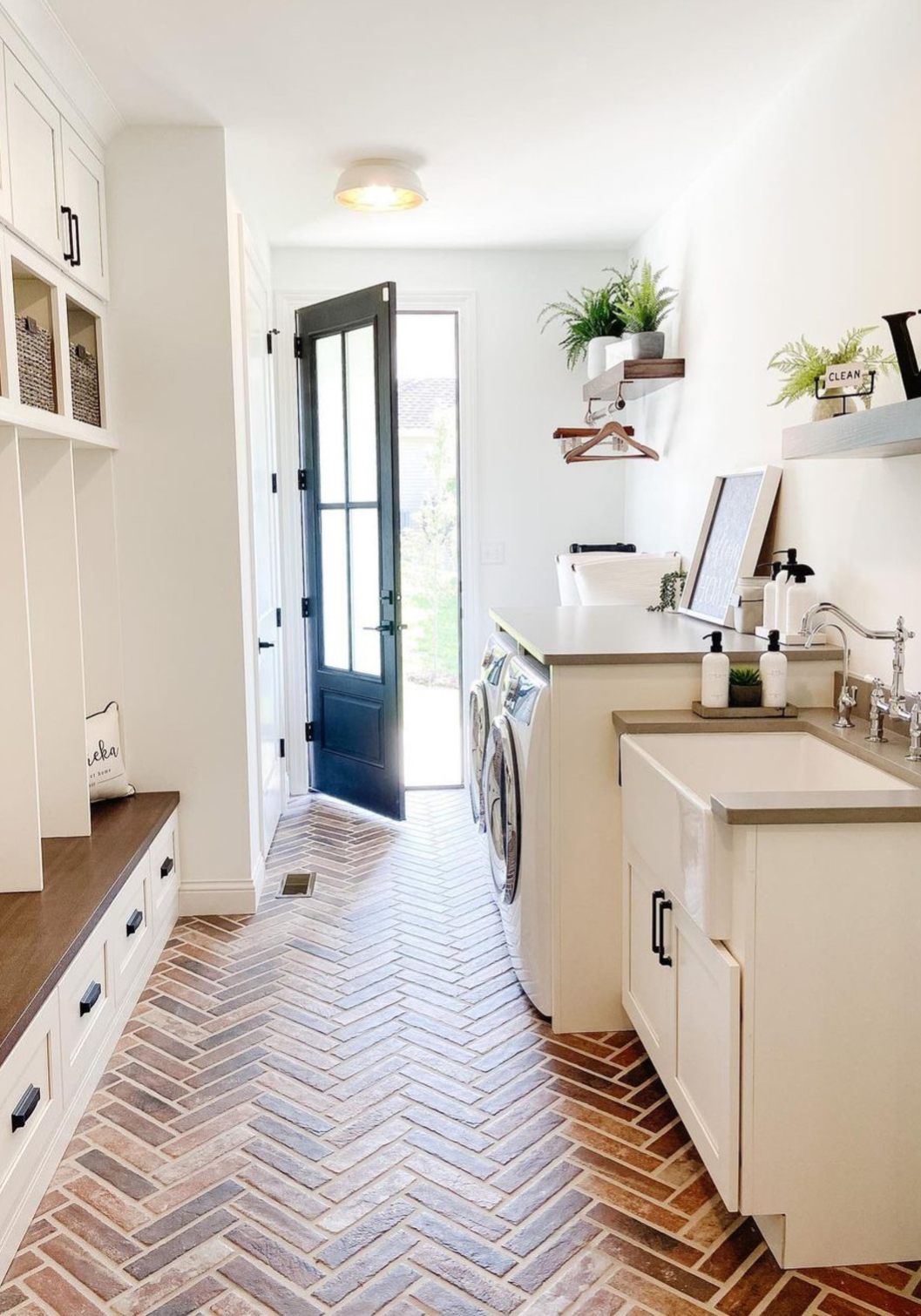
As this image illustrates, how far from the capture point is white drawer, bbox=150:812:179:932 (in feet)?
Result: 10.7

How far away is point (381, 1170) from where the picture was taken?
2.20 m

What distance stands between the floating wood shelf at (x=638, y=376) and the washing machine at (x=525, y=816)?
1469mm

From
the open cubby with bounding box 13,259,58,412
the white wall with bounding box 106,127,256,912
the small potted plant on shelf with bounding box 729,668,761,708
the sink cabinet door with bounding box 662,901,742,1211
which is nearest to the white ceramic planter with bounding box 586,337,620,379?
the white wall with bounding box 106,127,256,912

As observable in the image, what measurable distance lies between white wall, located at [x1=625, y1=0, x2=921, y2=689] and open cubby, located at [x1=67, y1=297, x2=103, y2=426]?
6.95 feet

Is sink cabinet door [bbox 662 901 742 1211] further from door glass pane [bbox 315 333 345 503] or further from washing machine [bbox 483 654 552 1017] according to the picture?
door glass pane [bbox 315 333 345 503]

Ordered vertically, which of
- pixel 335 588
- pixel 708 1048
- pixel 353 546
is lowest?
pixel 708 1048

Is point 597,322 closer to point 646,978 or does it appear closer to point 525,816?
point 525,816

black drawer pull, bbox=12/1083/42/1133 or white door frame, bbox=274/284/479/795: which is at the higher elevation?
white door frame, bbox=274/284/479/795

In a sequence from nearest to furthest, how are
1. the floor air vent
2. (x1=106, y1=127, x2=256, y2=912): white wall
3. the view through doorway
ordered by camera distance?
(x1=106, y1=127, x2=256, y2=912): white wall
the floor air vent
the view through doorway

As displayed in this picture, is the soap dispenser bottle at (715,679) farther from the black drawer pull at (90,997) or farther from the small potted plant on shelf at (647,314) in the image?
the small potted plant on shelf at (647,314)

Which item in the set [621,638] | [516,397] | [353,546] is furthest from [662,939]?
[516,397]

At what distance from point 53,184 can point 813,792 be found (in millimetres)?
2442

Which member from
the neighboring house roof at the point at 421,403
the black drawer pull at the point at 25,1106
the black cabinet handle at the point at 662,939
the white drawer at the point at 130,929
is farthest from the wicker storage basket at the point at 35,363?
the neighboring house roof at the point at 421,403

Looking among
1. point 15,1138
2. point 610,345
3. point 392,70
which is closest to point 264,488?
point 610,345
